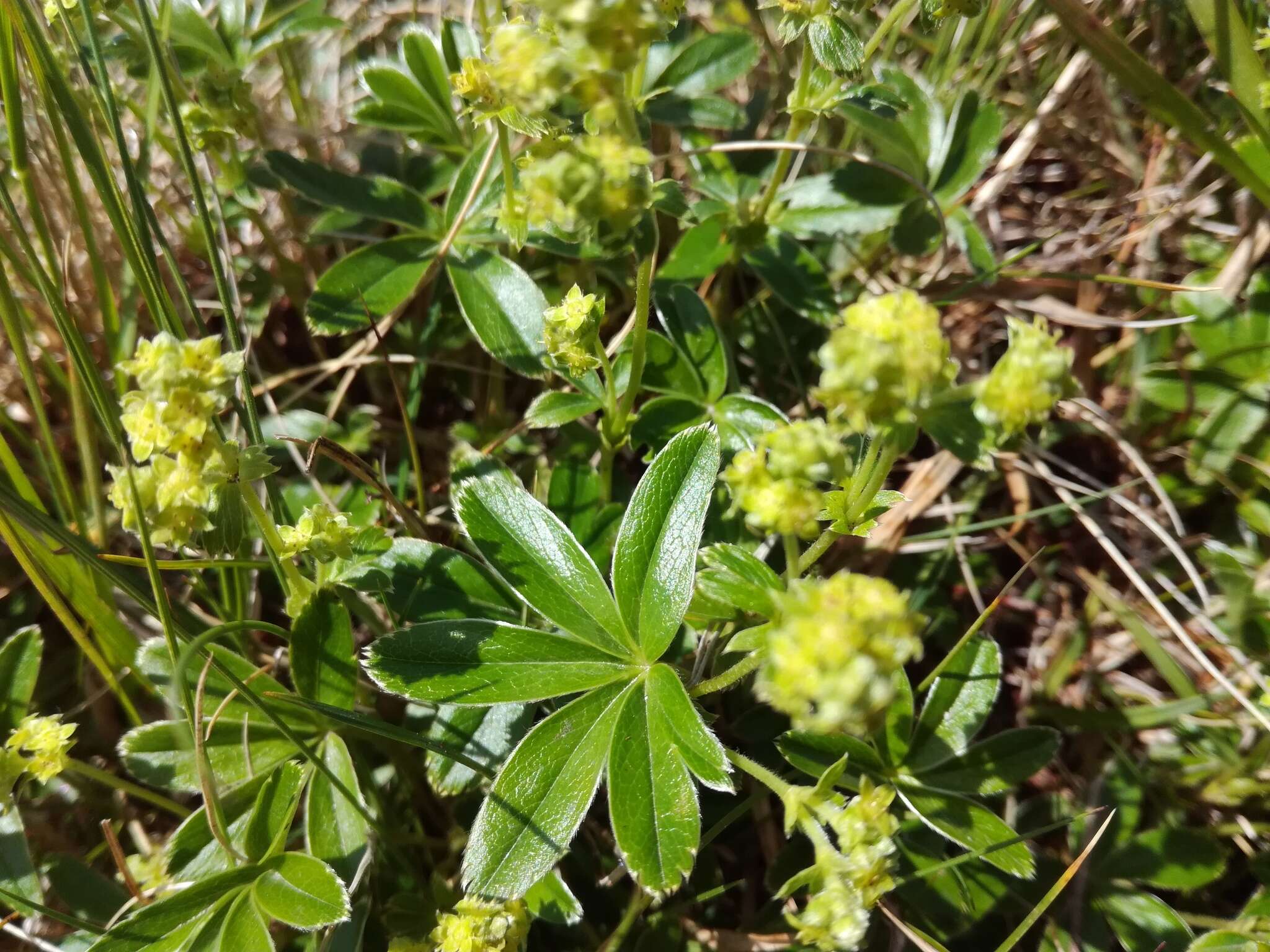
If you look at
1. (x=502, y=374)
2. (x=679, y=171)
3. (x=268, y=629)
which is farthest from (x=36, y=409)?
(x=679, y=171)

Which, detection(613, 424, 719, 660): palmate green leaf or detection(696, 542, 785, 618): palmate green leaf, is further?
detection(613, 424, 719, 660): palmate green leaf

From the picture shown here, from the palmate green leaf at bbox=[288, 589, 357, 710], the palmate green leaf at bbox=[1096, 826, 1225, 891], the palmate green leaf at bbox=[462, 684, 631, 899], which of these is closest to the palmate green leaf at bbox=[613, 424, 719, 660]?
the palmate green leaf at bbox=[462, 684, 631, 899]

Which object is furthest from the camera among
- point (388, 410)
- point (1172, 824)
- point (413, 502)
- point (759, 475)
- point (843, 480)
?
point (388, 410)

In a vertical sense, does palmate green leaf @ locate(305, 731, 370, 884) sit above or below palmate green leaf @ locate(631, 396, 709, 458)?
below

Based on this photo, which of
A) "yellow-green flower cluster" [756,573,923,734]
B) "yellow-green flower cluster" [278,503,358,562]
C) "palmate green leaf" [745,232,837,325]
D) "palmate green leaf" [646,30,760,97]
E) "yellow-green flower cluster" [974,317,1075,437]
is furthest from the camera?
"palmate green leaf" [646,30,760,97]

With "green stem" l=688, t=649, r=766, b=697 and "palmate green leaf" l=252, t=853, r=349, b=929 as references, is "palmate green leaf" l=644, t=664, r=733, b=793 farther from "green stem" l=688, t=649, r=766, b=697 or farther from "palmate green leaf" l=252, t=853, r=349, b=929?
"palmate green leaf" l=252, t=853, r=349, b=929

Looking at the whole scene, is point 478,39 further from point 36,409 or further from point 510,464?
point 36,409

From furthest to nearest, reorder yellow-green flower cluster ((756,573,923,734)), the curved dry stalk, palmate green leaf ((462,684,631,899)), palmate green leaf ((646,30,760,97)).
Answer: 1. palmate green leaf ((646,30,760,97))
2. the curved dry stalk
3. palmate green leaf ((462,684,631,899))
4. yellow-green flower cluster ((756,573,923,734))
